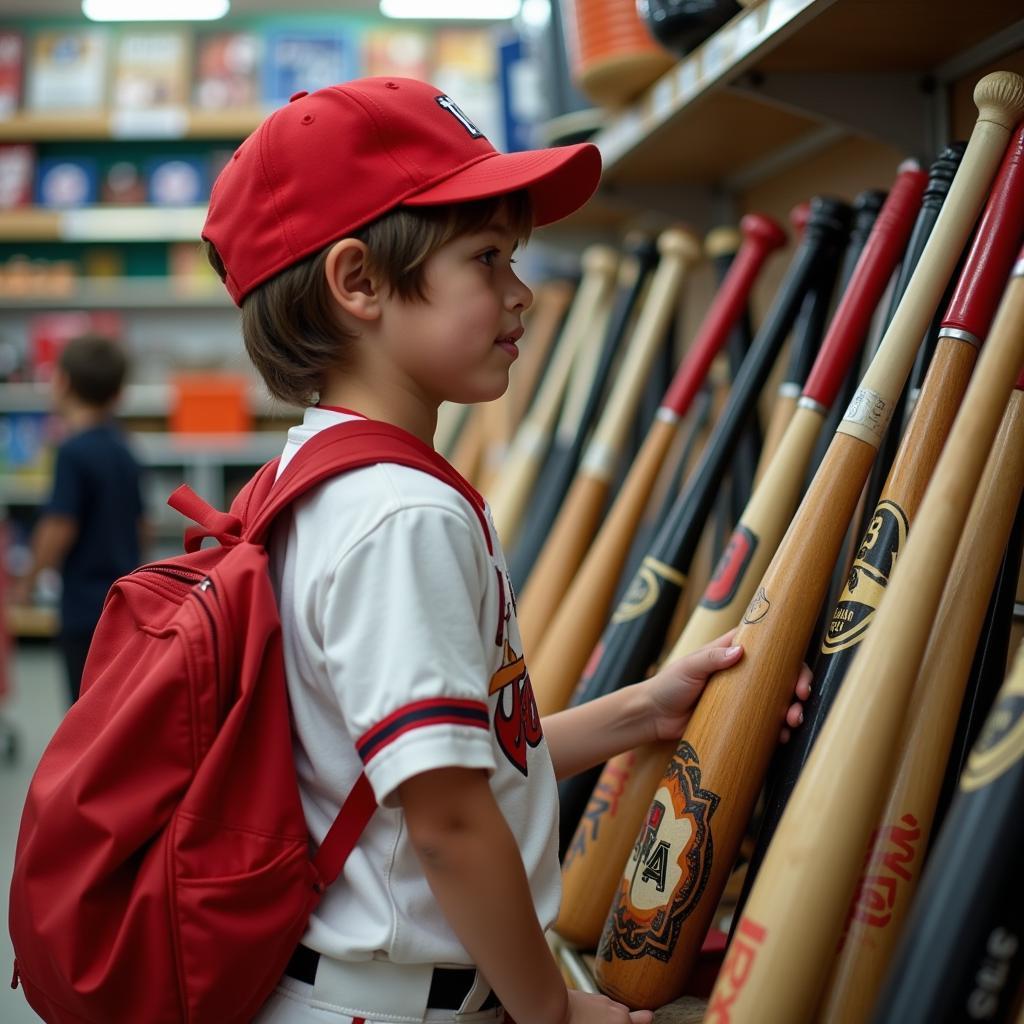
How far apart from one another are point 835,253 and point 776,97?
0.60 ft

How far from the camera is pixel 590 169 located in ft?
3.24

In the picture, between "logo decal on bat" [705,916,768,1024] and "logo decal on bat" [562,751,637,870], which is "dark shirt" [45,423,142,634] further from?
"logo decal on bat" [705,916,768,1024]

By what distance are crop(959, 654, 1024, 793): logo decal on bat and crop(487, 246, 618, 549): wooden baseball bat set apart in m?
1.45

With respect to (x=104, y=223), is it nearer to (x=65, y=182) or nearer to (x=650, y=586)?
(x=65, y=182)

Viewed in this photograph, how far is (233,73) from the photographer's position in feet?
21.2

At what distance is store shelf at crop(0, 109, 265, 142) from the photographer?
6.25 metres

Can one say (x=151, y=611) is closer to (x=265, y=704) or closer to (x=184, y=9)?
(x=265, y=704)

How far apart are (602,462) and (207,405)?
4.74 metres

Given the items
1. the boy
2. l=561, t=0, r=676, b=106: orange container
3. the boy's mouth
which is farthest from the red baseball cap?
the boy

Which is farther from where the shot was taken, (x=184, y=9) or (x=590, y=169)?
(x=184, y=9)

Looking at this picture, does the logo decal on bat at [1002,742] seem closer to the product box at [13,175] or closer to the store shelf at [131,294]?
the store shelf at [131,294]

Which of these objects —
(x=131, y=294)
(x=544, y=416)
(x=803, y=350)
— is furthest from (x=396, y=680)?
(x=131, y=294)

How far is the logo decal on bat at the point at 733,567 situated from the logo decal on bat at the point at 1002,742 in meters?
0.46

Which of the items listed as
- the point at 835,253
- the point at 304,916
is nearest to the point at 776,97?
the point at 835,253
